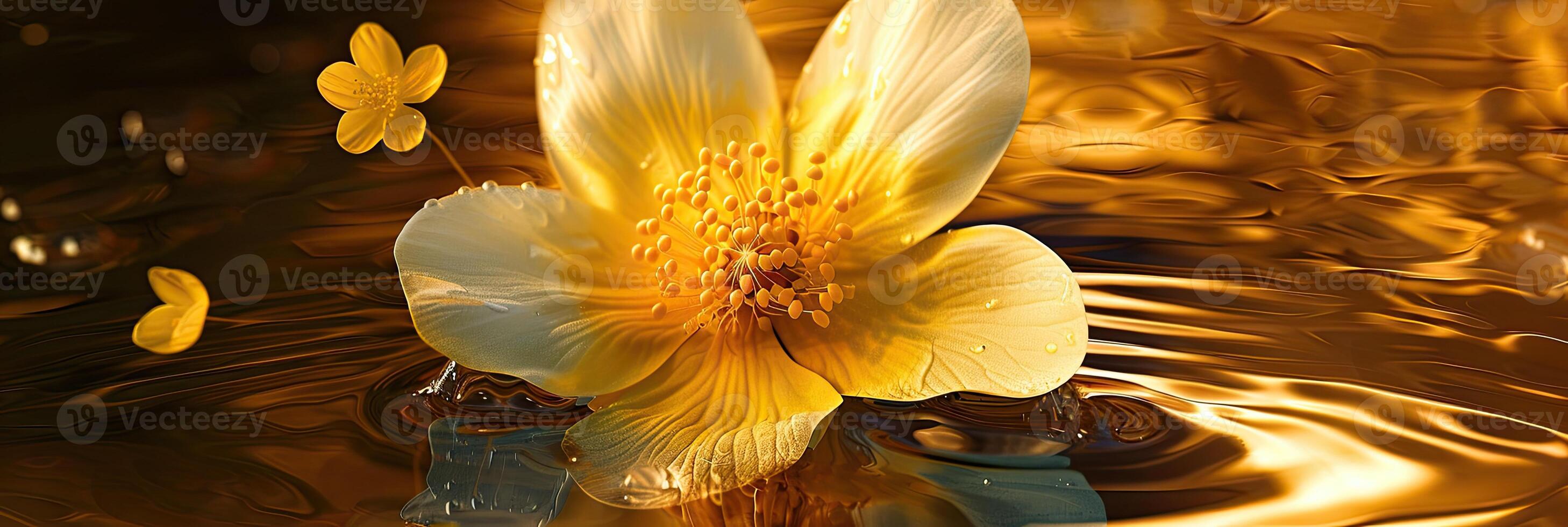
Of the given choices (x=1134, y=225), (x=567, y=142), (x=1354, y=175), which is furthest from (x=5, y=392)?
(x=1354, y=175)

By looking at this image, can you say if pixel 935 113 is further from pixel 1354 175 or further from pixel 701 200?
pixel 1354 175
